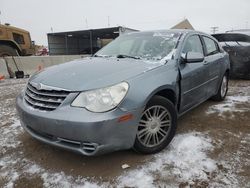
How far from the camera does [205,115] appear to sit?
4473 millimetres

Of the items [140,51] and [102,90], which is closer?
[102,90]

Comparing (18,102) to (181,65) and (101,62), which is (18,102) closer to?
(101,62)

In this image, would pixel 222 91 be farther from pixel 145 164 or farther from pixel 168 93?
pixel 145 164

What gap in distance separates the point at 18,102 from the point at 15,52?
9.85m

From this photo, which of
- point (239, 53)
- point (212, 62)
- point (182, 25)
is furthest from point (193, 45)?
point (182, 25)

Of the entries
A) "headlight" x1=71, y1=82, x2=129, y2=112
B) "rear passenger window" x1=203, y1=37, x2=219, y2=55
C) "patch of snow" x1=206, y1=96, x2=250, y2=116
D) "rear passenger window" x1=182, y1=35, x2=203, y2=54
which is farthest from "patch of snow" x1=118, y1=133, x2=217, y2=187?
"rear passenger window" x1=203, y1=37, x2=219, y2=55

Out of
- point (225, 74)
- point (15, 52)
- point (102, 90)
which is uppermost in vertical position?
point (102, 90)

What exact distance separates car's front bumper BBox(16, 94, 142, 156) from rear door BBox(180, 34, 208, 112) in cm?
113

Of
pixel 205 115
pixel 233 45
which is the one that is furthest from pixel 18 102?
pixel 233 45

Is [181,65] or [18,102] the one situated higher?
[181,65]

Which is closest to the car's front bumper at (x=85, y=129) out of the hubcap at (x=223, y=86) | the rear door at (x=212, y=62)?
the rear door at (x=212, y=62)

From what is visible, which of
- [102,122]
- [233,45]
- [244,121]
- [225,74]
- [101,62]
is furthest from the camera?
[233,45]

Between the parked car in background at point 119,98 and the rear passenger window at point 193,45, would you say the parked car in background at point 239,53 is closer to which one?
the rear passenger window at point 193,45

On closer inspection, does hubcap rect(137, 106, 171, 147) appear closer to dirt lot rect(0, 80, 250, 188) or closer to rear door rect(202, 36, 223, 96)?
dirt lot rect(0, 80, 250, 188)
